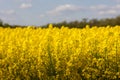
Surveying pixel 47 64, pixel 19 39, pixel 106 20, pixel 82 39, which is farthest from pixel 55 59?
pixel 106 20

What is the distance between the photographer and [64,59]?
8.20m

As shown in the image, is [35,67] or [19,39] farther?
[19,39]

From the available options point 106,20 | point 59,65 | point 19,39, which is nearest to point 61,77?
→ point 59,65

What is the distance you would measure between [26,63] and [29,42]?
27.4 inches

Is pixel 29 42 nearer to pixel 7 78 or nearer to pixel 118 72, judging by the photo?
pixel 7 78

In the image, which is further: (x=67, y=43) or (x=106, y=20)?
(x=106, y=20)

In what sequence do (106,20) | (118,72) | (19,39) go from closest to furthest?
(118,72) < (19,39) < (106,20)

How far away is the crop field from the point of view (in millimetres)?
8125

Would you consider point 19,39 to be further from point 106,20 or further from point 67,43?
point 106,20

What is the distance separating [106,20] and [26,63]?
10389 millimetres

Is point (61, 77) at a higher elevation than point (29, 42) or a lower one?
lower

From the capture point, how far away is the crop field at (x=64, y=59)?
8.12 metres

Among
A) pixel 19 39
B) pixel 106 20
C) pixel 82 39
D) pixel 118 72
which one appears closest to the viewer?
pixel 118 72

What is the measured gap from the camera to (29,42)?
356 inches
